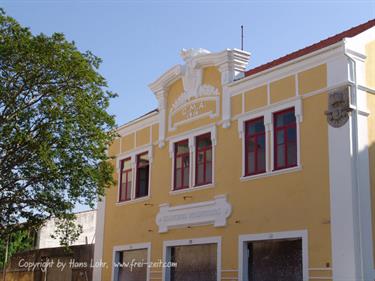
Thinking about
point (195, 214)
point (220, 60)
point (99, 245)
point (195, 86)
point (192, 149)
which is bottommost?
point (99, 245)

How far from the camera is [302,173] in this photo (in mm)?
18172

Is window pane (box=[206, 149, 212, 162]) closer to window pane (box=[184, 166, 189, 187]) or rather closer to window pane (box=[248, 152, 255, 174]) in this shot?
window pane (box=[184, 166, 189, 187])

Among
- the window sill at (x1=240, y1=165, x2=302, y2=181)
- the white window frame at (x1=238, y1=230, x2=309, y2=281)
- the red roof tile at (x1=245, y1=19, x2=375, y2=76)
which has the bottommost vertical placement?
the white window frame at (x1=238, y1=230, x2=309, y2=281)

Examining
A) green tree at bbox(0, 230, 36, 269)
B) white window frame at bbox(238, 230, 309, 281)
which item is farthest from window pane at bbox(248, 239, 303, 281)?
green tree at bbox(0, 230, 36, 269)

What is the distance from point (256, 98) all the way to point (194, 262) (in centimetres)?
616

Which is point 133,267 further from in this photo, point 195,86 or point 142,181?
point 195,86

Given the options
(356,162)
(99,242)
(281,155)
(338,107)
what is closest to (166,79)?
(281,155)

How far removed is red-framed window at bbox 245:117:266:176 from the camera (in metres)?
19.8

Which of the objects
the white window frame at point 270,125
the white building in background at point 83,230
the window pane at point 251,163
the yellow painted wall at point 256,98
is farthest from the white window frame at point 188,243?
the white building in background at point 83,230

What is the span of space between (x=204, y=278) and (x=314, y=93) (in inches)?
292

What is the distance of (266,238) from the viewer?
18.8 metres

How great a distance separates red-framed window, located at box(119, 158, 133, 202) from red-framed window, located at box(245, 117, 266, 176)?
24.0 feet

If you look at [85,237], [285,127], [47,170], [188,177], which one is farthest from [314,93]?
[85,237]

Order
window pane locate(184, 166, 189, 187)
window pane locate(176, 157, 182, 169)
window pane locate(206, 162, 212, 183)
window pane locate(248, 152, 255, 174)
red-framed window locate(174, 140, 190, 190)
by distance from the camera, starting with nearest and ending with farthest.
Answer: window pane locate(248, 152, 255, 174) → window pane locate(206, 162, 212, 183) → window pane locate(184, 166, 189, 187) → red-framed window locate(174, 140, 190, 190) → window pane locate(176, 157, 182, 169)
